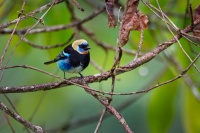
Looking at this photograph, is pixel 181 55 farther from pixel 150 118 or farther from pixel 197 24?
pixel 197 24

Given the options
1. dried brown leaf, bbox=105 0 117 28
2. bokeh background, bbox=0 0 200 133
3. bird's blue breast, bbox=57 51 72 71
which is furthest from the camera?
bokeh background, bbox=0 0 200 133

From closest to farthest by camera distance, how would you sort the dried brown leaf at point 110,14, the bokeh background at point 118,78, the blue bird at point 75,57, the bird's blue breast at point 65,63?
the dried brown leaf at point 110,14 < the blue bird at point 75,57 < the bird's blue breast at point 65,63 < the bokeh background at point 118,78

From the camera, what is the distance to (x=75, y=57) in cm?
333

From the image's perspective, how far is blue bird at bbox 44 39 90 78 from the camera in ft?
10.7

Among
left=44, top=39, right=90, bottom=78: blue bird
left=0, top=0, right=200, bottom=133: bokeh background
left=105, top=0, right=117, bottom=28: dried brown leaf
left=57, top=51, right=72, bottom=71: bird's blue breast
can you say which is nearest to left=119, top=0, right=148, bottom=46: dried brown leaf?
left=105, top=0, right=117, bottom=28: dried brown leaf

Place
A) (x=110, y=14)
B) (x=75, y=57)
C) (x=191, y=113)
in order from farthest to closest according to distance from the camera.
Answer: (x=191, y=113) → (x=75, y=57) → (x=110, y=14)

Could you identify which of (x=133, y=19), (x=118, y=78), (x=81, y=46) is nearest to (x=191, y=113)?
(x=118, y=78)

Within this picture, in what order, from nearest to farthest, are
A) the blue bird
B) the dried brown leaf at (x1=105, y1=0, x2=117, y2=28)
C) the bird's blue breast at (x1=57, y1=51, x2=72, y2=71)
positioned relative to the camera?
the dried brown leaf at (x1=105, y1=0, x2=117, y2=28) < the blue bird < the bird's blue breast at (x1=57, y1=51, x2=72, y2=71)

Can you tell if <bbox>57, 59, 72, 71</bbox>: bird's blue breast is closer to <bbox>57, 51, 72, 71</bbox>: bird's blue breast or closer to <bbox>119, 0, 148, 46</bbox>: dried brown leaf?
<bbox>57, 51, 72, 71</bbox>: bird's blue breast

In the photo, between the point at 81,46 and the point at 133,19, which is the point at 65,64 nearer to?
the point at 81,46

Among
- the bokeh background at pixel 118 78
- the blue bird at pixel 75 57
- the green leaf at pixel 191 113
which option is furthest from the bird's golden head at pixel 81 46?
the green leaf at pixel 191 113

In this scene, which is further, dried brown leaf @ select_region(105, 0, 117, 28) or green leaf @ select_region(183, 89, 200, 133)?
green leaf @ select_region(183, 89, 200, 133)

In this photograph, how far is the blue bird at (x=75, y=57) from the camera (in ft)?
10.7

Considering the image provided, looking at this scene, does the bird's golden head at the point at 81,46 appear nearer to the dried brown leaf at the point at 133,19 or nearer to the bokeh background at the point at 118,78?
the bokeh background at the point at 118,78
